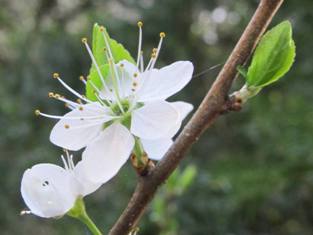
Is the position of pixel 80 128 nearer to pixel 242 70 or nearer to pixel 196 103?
pixel 242 70

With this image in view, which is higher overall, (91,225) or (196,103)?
Answer: (91,225)

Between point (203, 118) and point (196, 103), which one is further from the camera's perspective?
point (196, 103)

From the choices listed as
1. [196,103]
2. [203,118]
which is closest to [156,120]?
→ [203,118]

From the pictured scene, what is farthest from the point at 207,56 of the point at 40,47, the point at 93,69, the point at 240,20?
the point at 93,69

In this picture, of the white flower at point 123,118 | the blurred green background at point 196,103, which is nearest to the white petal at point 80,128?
the white flower at point 123,118

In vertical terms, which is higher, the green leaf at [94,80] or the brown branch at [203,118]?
the green leaf at [94,80]

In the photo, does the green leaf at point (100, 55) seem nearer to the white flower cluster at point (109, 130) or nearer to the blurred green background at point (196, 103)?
the white flower cluster at point (109, 130)

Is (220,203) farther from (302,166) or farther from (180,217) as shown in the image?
(302,166)
